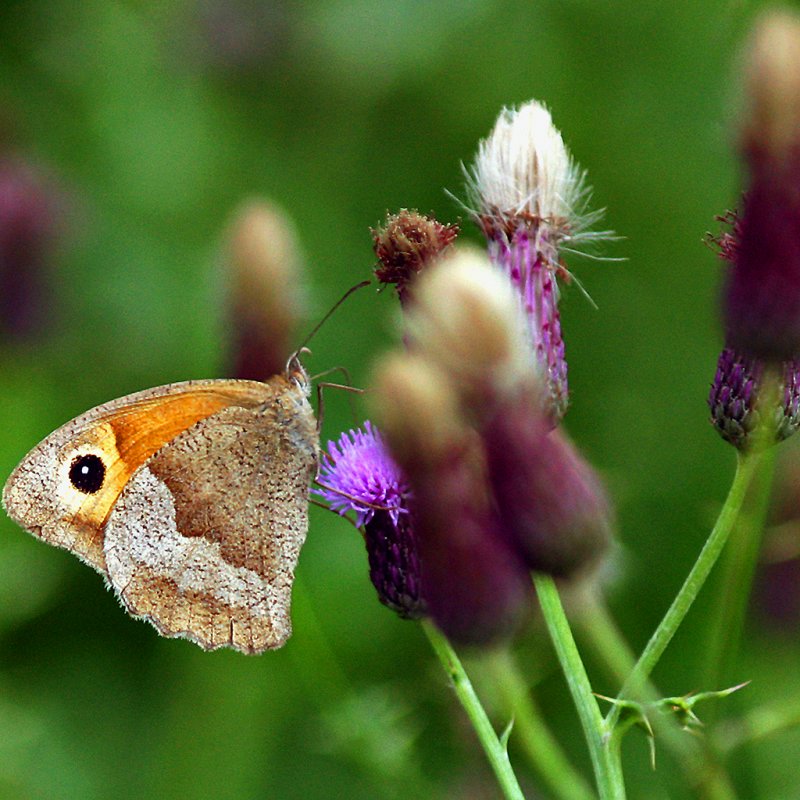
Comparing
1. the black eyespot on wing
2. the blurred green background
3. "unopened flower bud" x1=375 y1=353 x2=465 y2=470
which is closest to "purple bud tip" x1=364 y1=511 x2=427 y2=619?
"unopened flower bud" x1=375 y1=353 x2=465 y2=470

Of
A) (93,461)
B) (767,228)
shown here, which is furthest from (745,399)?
(93,461)

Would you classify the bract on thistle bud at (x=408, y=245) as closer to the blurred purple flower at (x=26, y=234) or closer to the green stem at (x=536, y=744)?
the green stem at (x=536, y=744)

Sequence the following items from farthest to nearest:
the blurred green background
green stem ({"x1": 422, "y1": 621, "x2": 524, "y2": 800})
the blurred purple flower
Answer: the blurred purple flower < the blurred green background < green stem ({"x1": 422, "y1": 621, "x2": 524, "y2": 800})

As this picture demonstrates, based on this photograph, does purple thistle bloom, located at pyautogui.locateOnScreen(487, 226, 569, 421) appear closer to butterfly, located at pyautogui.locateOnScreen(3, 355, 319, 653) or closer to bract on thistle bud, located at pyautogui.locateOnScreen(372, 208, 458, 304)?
bract on thistle bud, located at pyautogui.locateOnScreen(372, 208, 458, 304)

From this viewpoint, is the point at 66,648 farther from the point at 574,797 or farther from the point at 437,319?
the point at 437,319

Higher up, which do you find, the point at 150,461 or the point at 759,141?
the point at 759,141

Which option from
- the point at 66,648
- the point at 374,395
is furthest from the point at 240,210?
the point at 374,395

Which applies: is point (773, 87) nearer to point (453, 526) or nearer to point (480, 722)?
point (453, 526)
